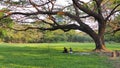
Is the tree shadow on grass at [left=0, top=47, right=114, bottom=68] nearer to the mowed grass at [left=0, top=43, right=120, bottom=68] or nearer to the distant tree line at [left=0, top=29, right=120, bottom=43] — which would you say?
the mowed grass at [left=0, top=43, right=120, bottom=68]

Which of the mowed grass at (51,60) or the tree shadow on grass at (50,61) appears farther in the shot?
the mowed grass at (51,60)

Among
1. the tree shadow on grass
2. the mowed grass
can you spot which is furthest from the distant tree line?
the tree shadow on grass

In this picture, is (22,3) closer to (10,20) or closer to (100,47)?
(10,20)

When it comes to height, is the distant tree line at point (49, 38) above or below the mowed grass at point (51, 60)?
above

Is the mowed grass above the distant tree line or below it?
below

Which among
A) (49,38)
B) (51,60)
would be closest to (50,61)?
(51,60)

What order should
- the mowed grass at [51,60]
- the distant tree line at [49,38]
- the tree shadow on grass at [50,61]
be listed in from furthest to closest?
the distant tree line at [49,38], the mowed grass at [51,60], the tree shadow on grass at [50,61]

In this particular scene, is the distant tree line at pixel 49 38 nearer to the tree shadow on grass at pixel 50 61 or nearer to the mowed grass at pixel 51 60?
the mowed grass at pixel 51 60

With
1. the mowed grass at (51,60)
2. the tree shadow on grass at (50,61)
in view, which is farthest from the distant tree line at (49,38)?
the tree shadow on grass at (50,61)

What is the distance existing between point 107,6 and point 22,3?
32.9ft

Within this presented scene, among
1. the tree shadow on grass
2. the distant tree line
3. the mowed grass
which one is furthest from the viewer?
the distant tree line

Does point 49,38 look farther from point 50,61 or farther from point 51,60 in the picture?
point 50,61

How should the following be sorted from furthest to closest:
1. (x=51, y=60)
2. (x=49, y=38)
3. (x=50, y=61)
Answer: (x=49, y=38), (x=51, y=60), (x=50, y=61)

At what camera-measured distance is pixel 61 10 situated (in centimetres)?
2745
